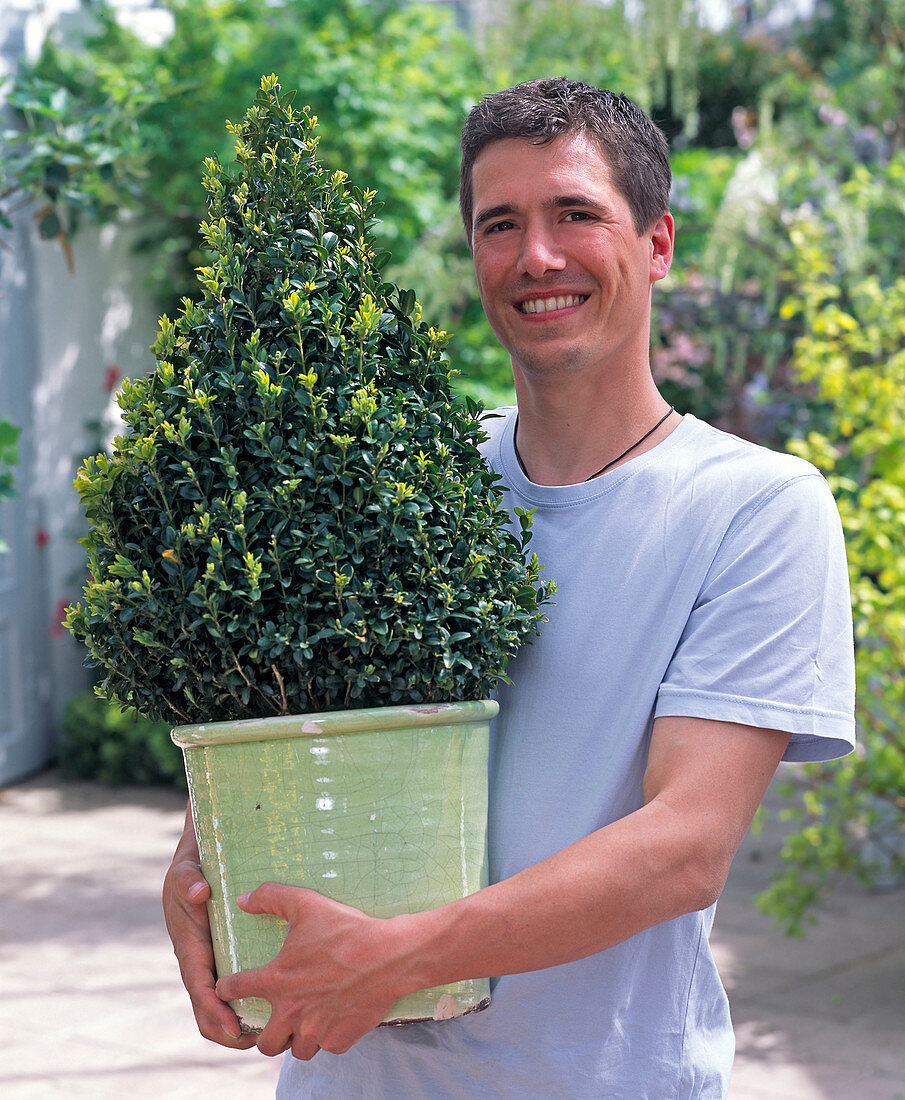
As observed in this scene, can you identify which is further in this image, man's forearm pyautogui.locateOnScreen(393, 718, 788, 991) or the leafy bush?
the leafy bush

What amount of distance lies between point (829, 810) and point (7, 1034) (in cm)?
282

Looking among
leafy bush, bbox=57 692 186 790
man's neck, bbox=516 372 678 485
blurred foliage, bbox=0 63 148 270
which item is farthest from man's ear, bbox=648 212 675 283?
leafy bush, bbox=57 692 186 790

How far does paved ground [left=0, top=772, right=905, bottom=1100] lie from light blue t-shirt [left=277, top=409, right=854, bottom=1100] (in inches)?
93.7

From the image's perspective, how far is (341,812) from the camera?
47.1 inches

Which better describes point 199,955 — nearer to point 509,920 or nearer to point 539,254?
point 509,920

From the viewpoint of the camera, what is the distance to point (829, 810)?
4.14 meters

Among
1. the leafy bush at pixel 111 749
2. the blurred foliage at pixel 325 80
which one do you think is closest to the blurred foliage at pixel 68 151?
the blurred foliage at pixel 325 80

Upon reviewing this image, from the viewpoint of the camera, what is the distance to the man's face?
1367 millimetres

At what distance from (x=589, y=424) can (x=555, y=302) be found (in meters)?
0.17

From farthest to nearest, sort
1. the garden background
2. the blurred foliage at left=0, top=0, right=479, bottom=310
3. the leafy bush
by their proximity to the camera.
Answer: the leafy bush
the blurred foliage at left=0, top=0, right=479, bottom=310
the garden background

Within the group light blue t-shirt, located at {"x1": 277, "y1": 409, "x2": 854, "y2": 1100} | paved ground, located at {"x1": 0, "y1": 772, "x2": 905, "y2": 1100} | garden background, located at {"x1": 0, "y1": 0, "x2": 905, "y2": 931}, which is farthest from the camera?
garden background, located at {"x1": 0, "y1": 0, "x2": 905, "y2": 931}

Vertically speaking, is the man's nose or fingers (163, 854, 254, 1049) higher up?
the man's nose

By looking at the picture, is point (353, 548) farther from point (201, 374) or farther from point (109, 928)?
point (109, 928)

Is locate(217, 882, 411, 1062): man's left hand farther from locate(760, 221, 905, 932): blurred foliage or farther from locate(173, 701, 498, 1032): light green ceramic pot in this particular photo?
locate(760, 221, 905, 932): blurred foliage
